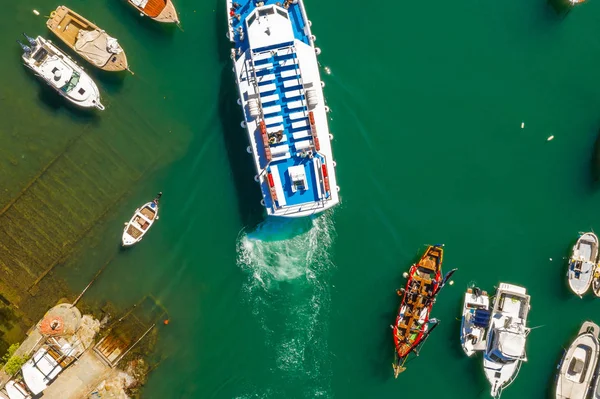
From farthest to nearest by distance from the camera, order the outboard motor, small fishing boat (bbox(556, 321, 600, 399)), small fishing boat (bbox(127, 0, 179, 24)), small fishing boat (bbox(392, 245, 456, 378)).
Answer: small fishing boat (bbox(556, 321, 600, 399)) < small fishing boat (bbox(392, 245, 456, 378)) < small fishing boat (bbox(127, 0, 179, 24)) < the outboard motor

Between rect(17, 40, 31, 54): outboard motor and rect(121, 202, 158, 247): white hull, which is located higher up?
rect(17, 40, 31, 54): outboard motor

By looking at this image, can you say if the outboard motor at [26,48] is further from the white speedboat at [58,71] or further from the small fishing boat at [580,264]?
the small fishing boat at [580,264]

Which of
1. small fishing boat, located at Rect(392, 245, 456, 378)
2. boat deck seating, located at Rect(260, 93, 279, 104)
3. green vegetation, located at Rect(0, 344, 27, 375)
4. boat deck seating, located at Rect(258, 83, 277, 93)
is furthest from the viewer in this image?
green vegetation, located at Rect(0, 344, 27, 375)

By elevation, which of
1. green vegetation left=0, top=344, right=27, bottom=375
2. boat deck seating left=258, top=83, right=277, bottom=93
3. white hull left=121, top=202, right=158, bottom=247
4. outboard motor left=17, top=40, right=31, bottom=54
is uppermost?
boat deck seating left=258, top=83, right=277, bottom=93

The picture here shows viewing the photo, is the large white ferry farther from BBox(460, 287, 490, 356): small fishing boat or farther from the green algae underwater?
BBox(460, 287, 490, 356): small fishing boat

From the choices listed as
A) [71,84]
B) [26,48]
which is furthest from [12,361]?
[26,48]

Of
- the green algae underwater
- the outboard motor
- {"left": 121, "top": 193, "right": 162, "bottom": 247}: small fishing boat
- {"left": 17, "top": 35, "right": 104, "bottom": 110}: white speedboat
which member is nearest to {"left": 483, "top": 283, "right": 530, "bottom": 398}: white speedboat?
the green algae underwater

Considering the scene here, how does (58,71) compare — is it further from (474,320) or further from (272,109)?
(474,320)

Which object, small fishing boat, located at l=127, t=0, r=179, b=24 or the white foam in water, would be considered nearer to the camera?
small fishing boat, located at l=127, t=0, r=179, b=24

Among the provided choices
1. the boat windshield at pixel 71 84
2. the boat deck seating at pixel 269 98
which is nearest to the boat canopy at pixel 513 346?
the boat deck seating at pixel 269 98
